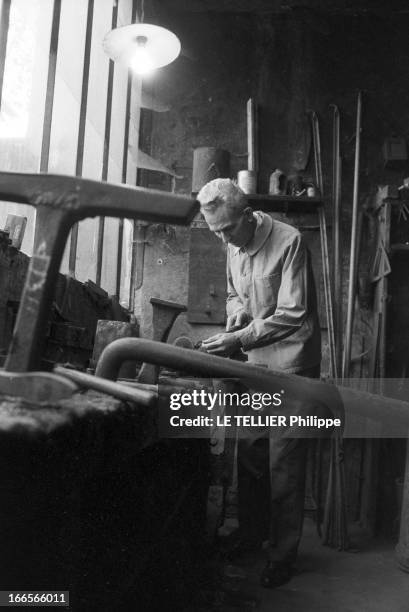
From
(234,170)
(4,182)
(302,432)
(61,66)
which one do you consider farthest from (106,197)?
(234,170)

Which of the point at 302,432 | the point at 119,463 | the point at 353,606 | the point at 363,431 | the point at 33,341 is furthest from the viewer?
the point at 363,431

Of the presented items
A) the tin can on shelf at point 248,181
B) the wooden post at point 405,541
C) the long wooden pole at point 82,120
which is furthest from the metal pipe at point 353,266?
the long wooden pole at point 82,120

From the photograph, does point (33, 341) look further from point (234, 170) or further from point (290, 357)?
point (234, 170)

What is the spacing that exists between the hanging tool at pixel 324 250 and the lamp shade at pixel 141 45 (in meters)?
1.46

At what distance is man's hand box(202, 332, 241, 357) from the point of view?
2.40m

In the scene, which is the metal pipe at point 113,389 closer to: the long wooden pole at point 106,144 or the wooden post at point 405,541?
the wooden post at point 405,541

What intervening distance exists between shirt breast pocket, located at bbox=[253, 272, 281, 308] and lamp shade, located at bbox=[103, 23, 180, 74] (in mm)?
1888

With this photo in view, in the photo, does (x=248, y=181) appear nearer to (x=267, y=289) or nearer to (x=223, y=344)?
(x=267, y=289)

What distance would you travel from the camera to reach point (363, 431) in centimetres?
423

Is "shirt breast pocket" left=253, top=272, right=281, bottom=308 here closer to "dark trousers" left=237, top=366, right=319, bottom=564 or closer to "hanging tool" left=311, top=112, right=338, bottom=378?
"dark trousers" left=237, top=366, right=319, bottom=564

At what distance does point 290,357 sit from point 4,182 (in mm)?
2002

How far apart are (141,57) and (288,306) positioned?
7.33 feet

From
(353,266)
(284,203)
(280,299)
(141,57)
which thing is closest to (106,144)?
(141,57)

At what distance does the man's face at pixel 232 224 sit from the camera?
262 cm
